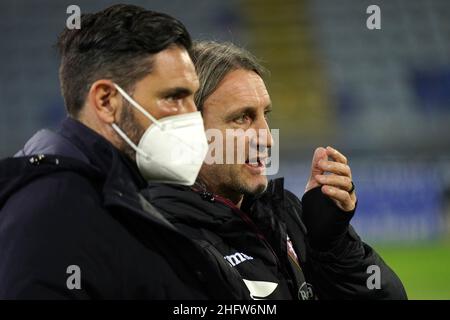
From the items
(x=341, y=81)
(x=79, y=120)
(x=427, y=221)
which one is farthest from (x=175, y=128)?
(x=341, y=81)

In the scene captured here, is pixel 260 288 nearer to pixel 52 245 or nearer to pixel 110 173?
pixel 110 173

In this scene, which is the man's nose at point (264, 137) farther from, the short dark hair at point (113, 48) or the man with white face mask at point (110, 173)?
the short dark hair at point (113, 48)

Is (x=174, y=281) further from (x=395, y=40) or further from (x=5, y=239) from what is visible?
(x=395, y=40)

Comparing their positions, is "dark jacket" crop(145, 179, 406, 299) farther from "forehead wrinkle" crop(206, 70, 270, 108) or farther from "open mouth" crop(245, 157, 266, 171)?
"forehead wrinkle" crop(206, 70, 270, 108)

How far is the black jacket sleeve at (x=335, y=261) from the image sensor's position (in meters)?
2.63

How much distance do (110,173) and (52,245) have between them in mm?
239

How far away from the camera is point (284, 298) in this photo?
243 centimetres

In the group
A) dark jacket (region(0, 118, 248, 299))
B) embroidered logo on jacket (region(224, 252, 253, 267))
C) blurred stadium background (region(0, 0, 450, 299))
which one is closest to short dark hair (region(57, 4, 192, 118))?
dark jacket (region(0, 118, 248, 299))

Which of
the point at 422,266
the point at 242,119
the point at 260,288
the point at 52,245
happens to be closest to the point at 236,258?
the point at 260,288

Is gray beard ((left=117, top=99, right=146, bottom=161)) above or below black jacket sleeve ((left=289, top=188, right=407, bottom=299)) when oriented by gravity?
above

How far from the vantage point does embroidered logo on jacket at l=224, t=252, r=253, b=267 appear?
2.43m

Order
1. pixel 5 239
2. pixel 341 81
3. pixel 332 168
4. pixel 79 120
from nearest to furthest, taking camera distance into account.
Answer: pixel 5 239 < pixel 79 120 < pixel 332 168 < pixel 341 81

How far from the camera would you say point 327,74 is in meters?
14.8
